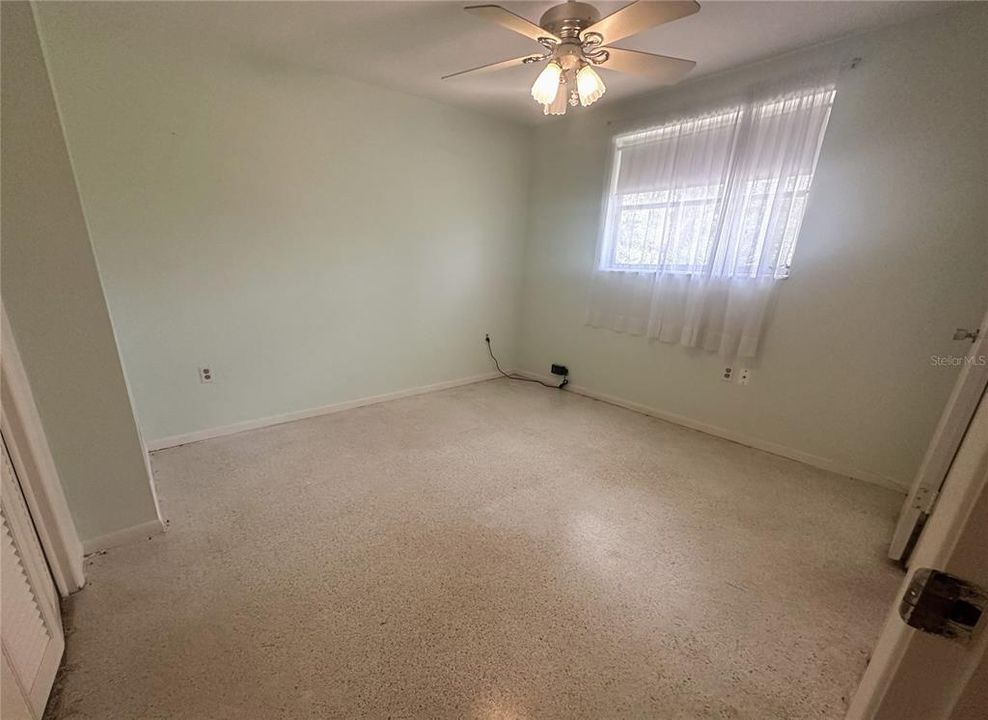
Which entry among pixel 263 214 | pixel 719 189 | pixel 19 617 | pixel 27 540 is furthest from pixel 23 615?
pixel 719 189

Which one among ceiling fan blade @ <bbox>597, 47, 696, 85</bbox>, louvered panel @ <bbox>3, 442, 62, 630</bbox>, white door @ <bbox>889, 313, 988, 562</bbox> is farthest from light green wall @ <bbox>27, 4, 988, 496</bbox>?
louvered panel @ <bbox>3, 442, 62, 630</bbox>

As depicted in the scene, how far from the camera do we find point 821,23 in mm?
1859

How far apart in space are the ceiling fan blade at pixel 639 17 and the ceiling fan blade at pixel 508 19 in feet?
0.58

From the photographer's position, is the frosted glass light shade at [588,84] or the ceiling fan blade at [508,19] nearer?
the ceiling fan blade at [508,19]

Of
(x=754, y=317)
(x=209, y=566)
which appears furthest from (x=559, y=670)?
(x=754, y=317)

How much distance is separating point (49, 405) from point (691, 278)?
11.0ft

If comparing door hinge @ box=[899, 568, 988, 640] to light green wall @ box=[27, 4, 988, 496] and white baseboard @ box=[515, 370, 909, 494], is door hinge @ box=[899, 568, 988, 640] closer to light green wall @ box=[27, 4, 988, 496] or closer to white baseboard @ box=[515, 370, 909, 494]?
light green wall @ box=[27, 4, 988, 496]

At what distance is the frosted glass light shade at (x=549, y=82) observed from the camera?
5.43 ft

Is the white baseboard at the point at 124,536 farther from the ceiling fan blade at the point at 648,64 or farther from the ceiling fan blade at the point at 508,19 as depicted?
the ceiling fan blade at the point at 648,64

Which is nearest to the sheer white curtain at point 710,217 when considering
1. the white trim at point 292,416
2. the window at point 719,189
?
the window at point 719,189

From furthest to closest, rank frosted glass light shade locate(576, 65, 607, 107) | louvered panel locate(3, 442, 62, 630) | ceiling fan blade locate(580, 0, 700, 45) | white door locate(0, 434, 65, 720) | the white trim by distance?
the white trim → frosted glass light shade locate(576, 65, 607, 107) → ceiling fan blade locate(580, 0, 700, 45) → louvered panel locate(3, 442, 62, 630) → white door locate(0, 434, 65, 720)

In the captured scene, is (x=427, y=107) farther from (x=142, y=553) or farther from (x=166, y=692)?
(x=166, y=692)

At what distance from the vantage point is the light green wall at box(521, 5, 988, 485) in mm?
1788

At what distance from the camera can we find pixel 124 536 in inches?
61.5
